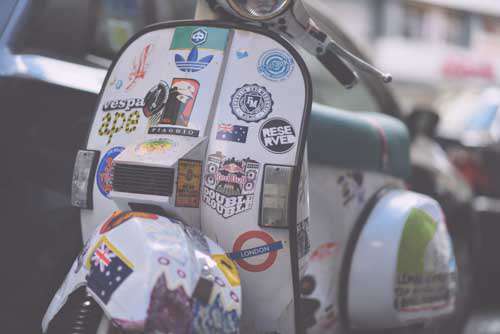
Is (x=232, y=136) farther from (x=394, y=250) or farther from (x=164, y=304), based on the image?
(x=394, y=250)

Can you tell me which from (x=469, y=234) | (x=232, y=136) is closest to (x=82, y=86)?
(x=232, y=136)

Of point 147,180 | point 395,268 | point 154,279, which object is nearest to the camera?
point 154,279

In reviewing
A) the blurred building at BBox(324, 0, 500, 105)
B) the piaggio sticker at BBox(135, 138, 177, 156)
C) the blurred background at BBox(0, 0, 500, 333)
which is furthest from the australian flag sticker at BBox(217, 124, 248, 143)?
the blurred building at BBox(324, 0, 500, 105)

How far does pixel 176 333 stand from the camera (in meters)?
1.53

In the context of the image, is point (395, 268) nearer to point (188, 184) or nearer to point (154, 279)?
point (188, 184)

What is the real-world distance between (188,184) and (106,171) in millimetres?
232

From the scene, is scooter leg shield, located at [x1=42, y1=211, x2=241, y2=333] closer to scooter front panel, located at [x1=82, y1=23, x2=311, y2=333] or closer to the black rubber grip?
scooter front panel, located at [x1=82, y1=23, x2=311, y2=333]

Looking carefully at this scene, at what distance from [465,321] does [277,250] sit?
2.62m

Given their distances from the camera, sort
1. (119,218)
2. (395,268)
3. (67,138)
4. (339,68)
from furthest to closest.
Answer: (395,268), (67,138), (339,68), (119,218)

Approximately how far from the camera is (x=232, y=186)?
6.23 ft

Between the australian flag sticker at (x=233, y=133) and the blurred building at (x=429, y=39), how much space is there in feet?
69.5

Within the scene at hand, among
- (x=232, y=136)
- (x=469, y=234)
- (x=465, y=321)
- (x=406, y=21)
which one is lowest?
(x=465, y=321)

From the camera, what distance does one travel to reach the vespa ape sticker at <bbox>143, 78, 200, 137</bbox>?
6.42 ft

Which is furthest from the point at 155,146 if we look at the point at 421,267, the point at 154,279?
the point at 421,267
